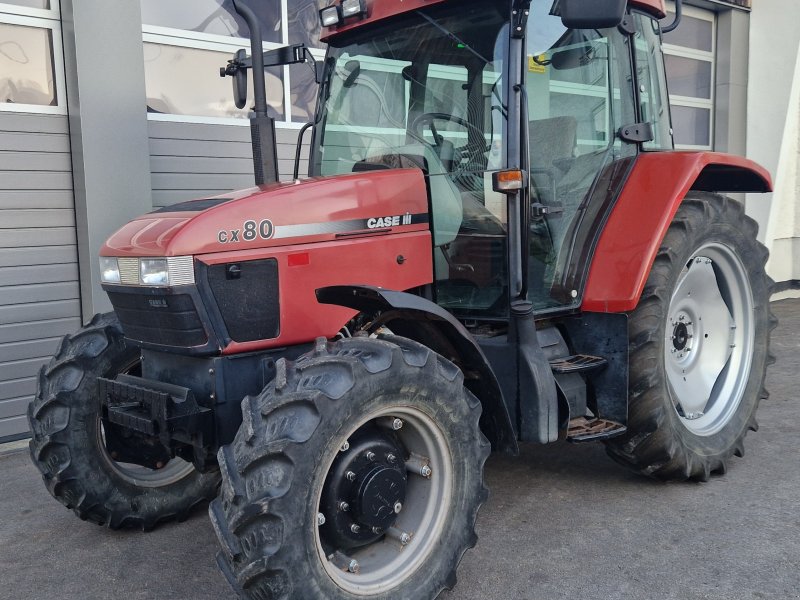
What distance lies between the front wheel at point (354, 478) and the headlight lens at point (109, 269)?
0.89 meters

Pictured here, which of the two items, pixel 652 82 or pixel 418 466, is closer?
pixel 418 466

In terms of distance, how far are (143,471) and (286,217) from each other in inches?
58.1

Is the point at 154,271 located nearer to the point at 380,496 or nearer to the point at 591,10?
the point at 380,496

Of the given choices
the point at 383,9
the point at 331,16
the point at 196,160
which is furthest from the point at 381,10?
the point at 196,160

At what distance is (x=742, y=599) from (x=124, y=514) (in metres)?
2.45

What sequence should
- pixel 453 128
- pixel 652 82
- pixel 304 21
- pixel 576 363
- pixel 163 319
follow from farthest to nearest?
pixel 304 21, pixel 652 82, pixel 576 363, pixel 453 128, pixel 163 319

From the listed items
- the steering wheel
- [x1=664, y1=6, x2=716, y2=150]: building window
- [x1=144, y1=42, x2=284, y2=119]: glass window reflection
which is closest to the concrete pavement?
the steering wheel

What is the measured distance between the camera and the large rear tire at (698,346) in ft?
11.5

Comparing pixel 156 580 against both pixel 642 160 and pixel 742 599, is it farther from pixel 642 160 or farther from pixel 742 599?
pixel 642 160

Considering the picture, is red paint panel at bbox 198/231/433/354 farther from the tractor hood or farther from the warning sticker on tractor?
the warning sticker on tractor

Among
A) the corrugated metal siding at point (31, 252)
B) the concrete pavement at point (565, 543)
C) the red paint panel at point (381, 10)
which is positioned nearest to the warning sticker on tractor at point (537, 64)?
the red paint panel at point (381, 10)

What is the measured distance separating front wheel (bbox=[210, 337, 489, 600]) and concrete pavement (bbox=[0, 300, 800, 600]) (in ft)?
1.07

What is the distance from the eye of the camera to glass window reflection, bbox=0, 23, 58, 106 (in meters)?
4.87

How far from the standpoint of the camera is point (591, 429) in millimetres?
3381
